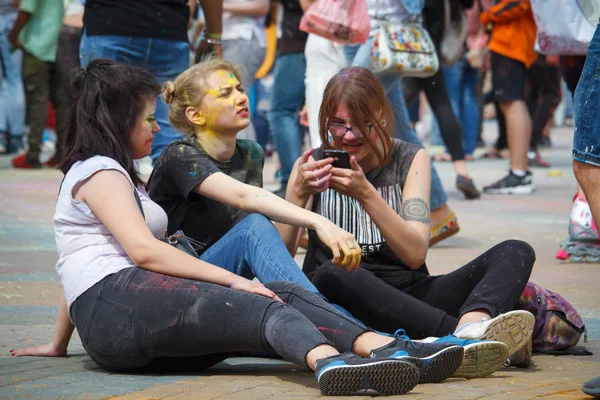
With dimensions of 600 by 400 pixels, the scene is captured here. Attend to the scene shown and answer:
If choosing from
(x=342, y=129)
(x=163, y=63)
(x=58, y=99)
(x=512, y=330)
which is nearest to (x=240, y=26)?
(x=163, y=63)

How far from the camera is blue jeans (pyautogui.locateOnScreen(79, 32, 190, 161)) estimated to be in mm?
5812

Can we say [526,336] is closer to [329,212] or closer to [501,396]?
[501,396]

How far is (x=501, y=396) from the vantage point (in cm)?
337

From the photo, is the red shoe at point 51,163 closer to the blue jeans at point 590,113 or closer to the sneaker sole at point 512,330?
the sneaker sole at point 512,330

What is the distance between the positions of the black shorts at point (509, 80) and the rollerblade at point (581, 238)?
2.95 meters

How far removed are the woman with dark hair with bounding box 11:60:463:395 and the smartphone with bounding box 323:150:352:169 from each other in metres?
0.57

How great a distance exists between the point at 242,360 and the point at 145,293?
728mm

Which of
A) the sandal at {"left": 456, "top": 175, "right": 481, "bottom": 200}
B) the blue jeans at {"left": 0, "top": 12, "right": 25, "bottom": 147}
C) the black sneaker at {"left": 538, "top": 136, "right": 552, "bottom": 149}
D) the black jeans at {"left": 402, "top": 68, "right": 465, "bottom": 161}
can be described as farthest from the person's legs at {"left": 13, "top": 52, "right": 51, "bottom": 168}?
the black sneaker at {"left": 538, "top": 136, "right": 552, "bottom": 149}

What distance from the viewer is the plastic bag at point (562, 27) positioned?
541 centimetres

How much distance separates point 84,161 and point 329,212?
1.09m

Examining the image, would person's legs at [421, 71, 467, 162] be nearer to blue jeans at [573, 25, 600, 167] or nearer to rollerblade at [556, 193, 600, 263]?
rollerblade at [556, 193, 600, 263]

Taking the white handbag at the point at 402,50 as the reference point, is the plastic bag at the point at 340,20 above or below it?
above

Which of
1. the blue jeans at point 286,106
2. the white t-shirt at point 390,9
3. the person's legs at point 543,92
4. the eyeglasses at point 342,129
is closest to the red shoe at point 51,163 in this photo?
the blue jeans at point 286,106

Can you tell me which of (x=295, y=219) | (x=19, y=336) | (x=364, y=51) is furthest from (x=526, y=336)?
(x=364, y=51)
